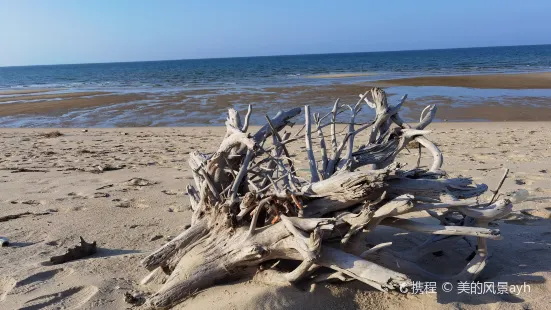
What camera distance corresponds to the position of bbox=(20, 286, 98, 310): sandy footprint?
2.91 metres

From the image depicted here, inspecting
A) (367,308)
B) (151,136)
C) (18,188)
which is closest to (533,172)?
(367,308)

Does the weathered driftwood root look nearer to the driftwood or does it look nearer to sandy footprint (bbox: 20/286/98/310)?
sandy footprint (bbox: 20/286/98/310)

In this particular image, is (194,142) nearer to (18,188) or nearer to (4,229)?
(18,188)

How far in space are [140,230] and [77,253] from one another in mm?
660

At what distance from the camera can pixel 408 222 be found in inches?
109

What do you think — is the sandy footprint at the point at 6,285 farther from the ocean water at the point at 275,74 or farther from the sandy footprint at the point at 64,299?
the ocean water at the point at 275,74

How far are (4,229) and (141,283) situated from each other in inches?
74.0

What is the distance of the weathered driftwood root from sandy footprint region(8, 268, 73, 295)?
670 millimetres

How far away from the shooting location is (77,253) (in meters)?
3.67

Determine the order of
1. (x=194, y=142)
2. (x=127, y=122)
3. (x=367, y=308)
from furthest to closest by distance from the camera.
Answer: (x=127, y=122) → (x=194, y=142) → (x=367, y=308)

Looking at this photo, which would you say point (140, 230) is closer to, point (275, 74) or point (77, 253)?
point (77, 253)
